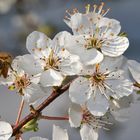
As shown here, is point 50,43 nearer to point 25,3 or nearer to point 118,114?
point 118,114

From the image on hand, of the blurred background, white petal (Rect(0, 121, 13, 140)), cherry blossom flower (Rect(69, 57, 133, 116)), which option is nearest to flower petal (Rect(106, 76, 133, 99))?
cherry blossom flower (Rect(69, 57, 133, 116))

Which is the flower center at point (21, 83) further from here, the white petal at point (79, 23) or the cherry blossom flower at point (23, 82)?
the white petal at point (79, 23)

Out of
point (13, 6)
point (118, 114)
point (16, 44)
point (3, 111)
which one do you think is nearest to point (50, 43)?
point (118, 114)

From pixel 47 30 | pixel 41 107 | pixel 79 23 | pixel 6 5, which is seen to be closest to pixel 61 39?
pixel 79 23

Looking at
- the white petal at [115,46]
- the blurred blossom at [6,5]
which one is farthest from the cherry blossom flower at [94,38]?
the blurred blossom at [6,5]

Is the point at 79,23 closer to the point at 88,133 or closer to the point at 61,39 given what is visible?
the point at 61,39

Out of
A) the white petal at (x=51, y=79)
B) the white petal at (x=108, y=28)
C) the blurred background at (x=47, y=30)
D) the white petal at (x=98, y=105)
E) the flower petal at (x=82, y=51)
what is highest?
the white petal at (x=108, y=28)

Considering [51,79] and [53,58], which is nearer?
[51,79]

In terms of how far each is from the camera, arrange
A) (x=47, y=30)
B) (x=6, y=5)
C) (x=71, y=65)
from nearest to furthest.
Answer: (x=71, y=65), (x=47, y=30), (x=6, y=5)
